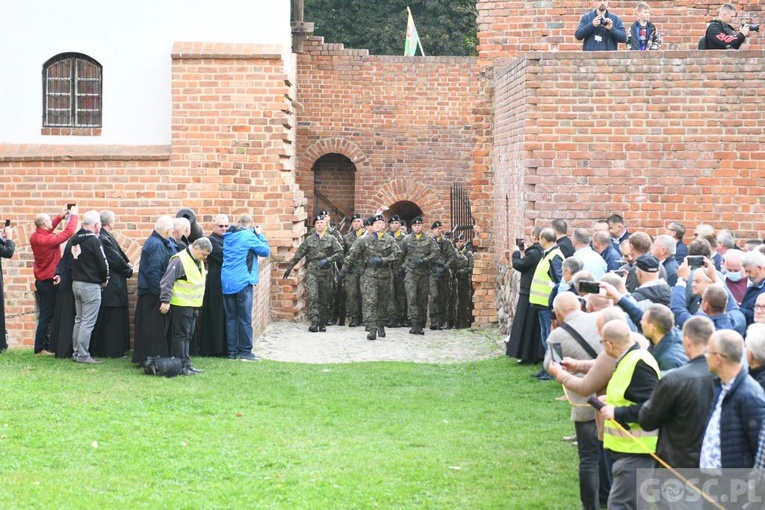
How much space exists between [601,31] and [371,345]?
18.1 ft

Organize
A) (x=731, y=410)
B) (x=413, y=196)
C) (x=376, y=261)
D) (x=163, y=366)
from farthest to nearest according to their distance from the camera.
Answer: (x=413, y=196) < (x=376, y=261) < (x=163, y=366) < (x=731, y=410)

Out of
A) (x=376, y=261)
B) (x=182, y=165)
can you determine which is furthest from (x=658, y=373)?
(x=376, y=261)

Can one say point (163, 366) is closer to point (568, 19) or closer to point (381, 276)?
point (381, 276)

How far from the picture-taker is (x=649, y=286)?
8797mm

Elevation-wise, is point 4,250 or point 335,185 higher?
point 335,185

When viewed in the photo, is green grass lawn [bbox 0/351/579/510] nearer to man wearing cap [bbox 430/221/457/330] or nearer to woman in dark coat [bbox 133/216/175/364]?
woman in dark coat [bbox 133/216/175/364]

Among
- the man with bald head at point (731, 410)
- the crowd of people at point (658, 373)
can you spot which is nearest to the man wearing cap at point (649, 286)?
the crowd of people at point (658, 373)

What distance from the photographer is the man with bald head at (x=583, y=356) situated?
7.78 metres

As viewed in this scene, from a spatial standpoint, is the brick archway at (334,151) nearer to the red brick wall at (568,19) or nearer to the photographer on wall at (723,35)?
the red brick wall at (568,19)

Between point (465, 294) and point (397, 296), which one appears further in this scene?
point (465, 294)

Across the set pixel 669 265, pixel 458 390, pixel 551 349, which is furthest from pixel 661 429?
pixel 458 390

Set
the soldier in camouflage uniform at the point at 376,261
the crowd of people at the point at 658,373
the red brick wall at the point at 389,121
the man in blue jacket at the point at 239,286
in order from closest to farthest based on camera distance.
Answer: the crowd of people at the point at 658,373
the man in blue jacket at the point at 239,286
the soldier in camouflage uniform at the point at 376,261
the red brick wall at the point at 389,121

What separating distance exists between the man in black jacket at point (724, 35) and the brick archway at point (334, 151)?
37.0 ft

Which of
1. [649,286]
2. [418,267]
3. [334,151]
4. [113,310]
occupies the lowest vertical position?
[113,310]
